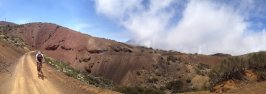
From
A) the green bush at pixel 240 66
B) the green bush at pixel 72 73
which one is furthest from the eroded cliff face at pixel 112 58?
the green bush at pixel 240 66

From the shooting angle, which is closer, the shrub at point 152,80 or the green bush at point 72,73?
the green bush at point 72,73

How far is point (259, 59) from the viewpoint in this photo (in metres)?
28.5

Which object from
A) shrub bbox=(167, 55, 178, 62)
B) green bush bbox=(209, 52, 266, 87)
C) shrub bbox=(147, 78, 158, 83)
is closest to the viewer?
green bush bbox=(209, 52, 266, 87)

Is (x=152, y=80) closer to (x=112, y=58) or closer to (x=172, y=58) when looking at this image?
(x=172, y=58)

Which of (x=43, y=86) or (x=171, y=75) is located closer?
(x=43, y=86)

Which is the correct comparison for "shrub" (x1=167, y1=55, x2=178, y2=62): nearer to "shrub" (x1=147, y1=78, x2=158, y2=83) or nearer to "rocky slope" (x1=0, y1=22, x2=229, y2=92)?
"rocky slope" (x1=0, y1=22, x2=229, y2=92)

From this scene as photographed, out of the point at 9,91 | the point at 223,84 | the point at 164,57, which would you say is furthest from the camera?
the point at 164,57

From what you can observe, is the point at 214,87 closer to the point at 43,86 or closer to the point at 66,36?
the point at 43,86

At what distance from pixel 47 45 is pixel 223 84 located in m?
99.2

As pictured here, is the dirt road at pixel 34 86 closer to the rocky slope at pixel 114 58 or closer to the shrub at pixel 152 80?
the rocky slope at pixel 114 58

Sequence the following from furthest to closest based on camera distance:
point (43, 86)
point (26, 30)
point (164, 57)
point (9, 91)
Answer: point (26, 30)
point (164, 57)
point (43, 86)
point (9, 91)

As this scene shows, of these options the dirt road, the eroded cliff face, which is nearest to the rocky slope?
the eroded cliff face

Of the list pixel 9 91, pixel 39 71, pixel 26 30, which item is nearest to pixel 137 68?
pixel 26 30

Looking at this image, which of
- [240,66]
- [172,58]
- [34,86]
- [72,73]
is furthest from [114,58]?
[34,86]
